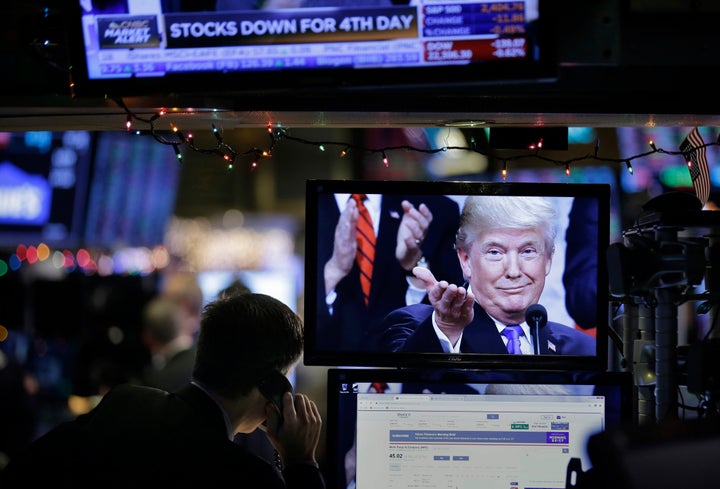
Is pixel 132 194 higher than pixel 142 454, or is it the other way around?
pixel 132 194

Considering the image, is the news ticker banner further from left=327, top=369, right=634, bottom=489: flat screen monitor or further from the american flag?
the american flag

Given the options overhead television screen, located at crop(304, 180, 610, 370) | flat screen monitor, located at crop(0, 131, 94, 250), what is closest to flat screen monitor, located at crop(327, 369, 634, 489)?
overhead television screen, located at crop(304, 180, 610, 370)

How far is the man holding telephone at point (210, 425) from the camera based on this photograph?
1.92 meters

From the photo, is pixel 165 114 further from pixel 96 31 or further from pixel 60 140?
pixel 60 140

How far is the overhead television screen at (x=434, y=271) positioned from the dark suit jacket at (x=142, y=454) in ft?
1.13

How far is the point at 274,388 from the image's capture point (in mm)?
2186

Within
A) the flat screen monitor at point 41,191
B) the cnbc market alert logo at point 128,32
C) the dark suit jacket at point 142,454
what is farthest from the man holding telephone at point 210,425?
the flat screen monitor at point 41,191

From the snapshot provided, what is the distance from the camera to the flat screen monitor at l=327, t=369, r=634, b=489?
203 centimetres

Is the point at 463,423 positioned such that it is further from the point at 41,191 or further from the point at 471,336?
the point at 41,191

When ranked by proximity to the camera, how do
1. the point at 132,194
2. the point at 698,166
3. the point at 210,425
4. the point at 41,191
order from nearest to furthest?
A: the point at 210,425 < the point at 698,166 < the point at 41,191 < the point at 132,194

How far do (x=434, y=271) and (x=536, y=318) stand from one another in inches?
11.3

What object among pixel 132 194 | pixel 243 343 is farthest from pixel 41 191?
pixel 243 343

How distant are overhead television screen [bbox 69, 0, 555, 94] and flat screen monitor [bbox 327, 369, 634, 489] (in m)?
0.72

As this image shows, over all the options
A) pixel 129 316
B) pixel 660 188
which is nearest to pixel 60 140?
pixel 129 316
